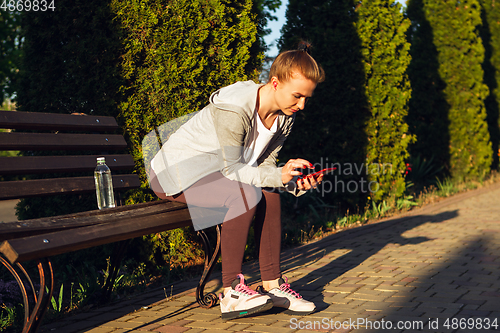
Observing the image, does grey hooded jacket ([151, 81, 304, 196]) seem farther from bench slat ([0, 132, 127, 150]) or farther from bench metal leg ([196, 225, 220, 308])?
bench slat ([0, 132, 127, 150])

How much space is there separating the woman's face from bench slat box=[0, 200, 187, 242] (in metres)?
0.90

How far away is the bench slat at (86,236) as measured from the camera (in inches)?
72.2

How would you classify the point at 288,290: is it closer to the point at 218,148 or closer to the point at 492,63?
the point at 218,148

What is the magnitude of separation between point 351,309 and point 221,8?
2.64 metres

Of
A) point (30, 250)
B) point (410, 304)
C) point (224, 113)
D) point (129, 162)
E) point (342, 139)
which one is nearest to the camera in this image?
point (30, 250)

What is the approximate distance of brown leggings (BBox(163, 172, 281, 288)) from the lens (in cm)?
269

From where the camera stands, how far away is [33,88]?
3.99 m

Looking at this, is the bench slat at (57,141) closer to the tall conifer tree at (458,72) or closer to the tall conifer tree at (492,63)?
the tall conifer tree at (458,72)

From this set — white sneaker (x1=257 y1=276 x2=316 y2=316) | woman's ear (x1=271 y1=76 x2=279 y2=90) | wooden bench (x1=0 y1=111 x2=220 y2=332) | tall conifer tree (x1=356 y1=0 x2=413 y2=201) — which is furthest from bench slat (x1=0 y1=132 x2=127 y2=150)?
tall conifer tree (x1=356 y1=0 x2=413 y2=201)

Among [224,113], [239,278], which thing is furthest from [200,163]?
[239,278]

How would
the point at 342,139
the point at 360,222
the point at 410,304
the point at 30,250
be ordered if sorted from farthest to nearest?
the point at 342,139
the point at 360,222
the point at 410,304
the point at 30,250

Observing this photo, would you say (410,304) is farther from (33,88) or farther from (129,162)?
(33,88)

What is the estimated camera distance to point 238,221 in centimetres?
269

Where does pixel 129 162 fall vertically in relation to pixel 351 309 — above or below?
above
